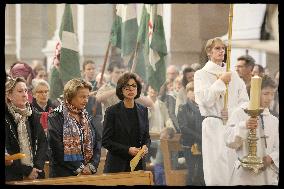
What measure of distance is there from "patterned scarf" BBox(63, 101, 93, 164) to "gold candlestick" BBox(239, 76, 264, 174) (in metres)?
1.44

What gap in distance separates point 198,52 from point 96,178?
146 cm

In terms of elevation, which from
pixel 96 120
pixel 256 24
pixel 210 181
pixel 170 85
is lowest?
pixel 210 181

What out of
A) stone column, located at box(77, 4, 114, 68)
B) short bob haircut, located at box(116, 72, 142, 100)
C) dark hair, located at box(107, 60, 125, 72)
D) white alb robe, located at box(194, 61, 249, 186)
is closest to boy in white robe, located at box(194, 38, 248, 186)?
white alb robe, located at box(194, 61, 249, 186)

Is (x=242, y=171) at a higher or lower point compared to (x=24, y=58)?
lower

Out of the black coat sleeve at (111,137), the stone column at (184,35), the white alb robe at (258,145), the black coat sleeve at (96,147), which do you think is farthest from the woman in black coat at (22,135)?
the white alb robe at (258,145)

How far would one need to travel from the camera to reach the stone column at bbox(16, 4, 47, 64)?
5.20m

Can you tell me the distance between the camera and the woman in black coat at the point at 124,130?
5211mm

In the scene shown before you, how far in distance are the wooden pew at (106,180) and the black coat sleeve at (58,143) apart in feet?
0.41

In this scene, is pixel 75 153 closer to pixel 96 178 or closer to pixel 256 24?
pixel 96 178

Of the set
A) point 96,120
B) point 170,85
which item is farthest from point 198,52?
point 96,120

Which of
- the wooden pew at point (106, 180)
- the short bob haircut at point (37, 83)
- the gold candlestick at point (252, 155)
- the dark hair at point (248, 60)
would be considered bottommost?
the wooden pew at point (106, 180)

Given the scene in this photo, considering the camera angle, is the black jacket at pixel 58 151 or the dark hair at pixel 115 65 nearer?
the black jacket at pixel 58 151

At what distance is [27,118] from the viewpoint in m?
5.05

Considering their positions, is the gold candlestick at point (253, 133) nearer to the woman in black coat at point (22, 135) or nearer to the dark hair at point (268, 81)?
the dark hair at point (268, 81)
